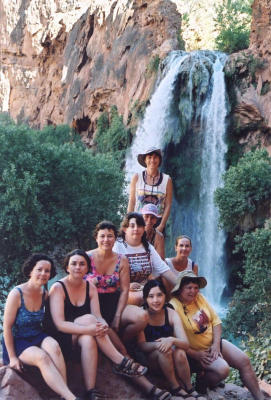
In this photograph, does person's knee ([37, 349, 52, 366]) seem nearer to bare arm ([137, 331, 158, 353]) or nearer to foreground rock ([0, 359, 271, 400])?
foreground rock ([0, 359, 271, 400])

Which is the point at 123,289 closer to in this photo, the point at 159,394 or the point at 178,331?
the point at 178,331

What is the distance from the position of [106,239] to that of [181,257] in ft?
4.19

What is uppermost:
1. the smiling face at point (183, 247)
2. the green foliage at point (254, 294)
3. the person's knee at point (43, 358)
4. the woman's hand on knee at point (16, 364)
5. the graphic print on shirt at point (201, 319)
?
the smiling face at point (183, 247)

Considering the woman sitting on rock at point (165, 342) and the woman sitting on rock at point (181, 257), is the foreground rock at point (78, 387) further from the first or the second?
the woman sitting on rock at point (181, 257)

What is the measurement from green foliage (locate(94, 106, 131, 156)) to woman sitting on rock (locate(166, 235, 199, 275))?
18907 mm

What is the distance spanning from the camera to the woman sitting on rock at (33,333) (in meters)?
4.74

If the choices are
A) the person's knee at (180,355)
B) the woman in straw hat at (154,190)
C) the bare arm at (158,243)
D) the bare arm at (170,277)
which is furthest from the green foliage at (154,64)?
the person's knee at (180,355)

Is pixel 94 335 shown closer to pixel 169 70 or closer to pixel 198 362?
pixel 198 362

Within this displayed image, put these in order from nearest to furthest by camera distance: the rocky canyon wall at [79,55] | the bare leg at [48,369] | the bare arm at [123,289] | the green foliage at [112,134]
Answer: the bare leg at [48,369] < the bare arm at [123,289] < the green foliage at [112,134] < the rocky canyon wall at [79,55]

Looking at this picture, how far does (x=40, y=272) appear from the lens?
16.9ft

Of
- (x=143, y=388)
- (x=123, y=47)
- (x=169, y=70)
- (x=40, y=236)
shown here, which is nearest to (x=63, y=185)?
(x=40, y=236)

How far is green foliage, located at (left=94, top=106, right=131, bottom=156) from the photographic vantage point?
26031mm

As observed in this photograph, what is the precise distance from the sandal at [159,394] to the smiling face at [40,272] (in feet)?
4.86

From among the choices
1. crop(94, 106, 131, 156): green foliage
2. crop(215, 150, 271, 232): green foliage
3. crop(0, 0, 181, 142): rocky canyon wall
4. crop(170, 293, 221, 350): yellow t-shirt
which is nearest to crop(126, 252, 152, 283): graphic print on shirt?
crop(170, 293, 221, 350): yellow t-shirt
